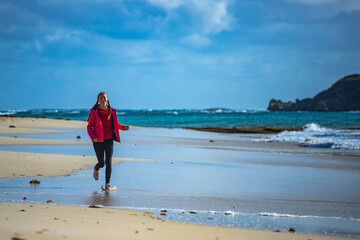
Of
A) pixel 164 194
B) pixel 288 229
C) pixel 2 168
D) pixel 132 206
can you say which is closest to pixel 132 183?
pixel 164 194

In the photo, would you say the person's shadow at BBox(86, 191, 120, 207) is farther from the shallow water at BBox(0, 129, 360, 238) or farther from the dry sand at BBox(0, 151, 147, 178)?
the dry sand at BBox(0, 151, 147, 178)

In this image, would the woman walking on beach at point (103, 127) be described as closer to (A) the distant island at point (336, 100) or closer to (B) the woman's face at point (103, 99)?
(B) the woman's face at point (103, 99)

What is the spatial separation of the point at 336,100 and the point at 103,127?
148 meters

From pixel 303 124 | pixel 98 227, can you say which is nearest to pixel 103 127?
pixel 98 227

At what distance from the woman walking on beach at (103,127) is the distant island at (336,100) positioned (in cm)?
14197

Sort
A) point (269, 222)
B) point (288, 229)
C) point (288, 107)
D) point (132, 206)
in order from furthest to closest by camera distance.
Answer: point (288, 107), point (132, 206), point (269, 222), point (288, 229)

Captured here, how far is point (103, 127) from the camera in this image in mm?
7938

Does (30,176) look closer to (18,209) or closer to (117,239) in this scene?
(18,209)

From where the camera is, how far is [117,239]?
4137 mm

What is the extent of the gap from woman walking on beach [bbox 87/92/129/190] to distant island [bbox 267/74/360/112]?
466 ft

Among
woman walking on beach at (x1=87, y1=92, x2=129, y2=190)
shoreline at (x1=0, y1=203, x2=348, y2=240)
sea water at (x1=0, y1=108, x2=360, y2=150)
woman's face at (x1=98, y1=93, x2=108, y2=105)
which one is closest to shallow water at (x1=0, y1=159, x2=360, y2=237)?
shoreline at (x1=0, y1=203, x2=348, y2=240)

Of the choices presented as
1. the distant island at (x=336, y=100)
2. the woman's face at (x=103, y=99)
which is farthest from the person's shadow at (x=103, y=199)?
the distant island at (x=336, y=100)

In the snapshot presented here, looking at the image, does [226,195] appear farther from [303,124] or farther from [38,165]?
[303,124]

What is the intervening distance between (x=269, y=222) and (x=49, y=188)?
13.6 feet
